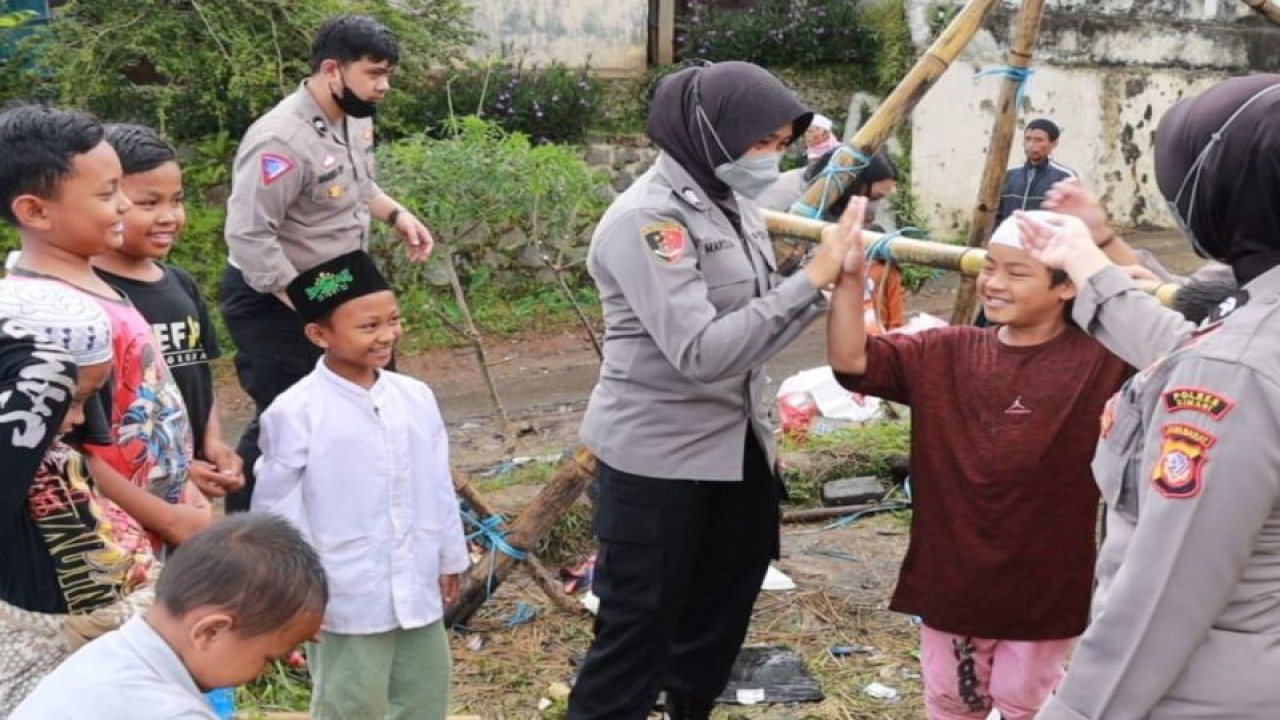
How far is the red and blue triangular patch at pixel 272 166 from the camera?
15.4ft

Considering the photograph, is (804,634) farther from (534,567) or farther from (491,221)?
(491,221)

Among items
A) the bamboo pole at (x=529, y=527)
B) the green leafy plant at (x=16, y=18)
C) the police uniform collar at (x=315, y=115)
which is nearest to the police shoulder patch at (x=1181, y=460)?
the bamboo pole at (x=529, y=527)

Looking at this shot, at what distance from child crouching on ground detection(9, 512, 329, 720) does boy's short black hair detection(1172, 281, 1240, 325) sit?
1880mm

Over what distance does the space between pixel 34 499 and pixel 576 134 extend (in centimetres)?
926

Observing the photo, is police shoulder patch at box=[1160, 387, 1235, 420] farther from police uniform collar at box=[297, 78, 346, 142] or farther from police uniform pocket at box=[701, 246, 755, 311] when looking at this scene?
police uniform collar at box=[297, 78, 346, 142]

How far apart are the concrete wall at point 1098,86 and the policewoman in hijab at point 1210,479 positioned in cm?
1049

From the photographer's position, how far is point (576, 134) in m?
11.5

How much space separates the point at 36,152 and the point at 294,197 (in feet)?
→ 6.80

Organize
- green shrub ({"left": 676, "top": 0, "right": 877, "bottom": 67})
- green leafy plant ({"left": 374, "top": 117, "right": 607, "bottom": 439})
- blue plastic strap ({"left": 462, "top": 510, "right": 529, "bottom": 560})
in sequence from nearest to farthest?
blue plastic strap ({"left": 462, "top": 510, "right": 529, "bottom": 560}) < green leafy plant ({"left": 374, "top": 117, "right": 607, "bottom": 439}) < green shrub ({"left": 676, "top": 0, "right": 877, "bottom": 67})

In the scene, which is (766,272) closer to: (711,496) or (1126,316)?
(711,496)

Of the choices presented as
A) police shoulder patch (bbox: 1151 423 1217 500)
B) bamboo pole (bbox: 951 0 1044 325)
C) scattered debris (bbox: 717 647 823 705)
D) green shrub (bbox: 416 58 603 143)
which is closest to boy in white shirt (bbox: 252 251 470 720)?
scattered debris (bbox: 717 647 823 705)

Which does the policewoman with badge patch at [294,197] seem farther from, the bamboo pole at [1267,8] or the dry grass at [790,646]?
the bamboo pole at [1267,8]

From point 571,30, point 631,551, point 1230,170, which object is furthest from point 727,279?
point 571,30

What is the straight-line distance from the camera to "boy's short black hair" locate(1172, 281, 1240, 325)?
2.84m
